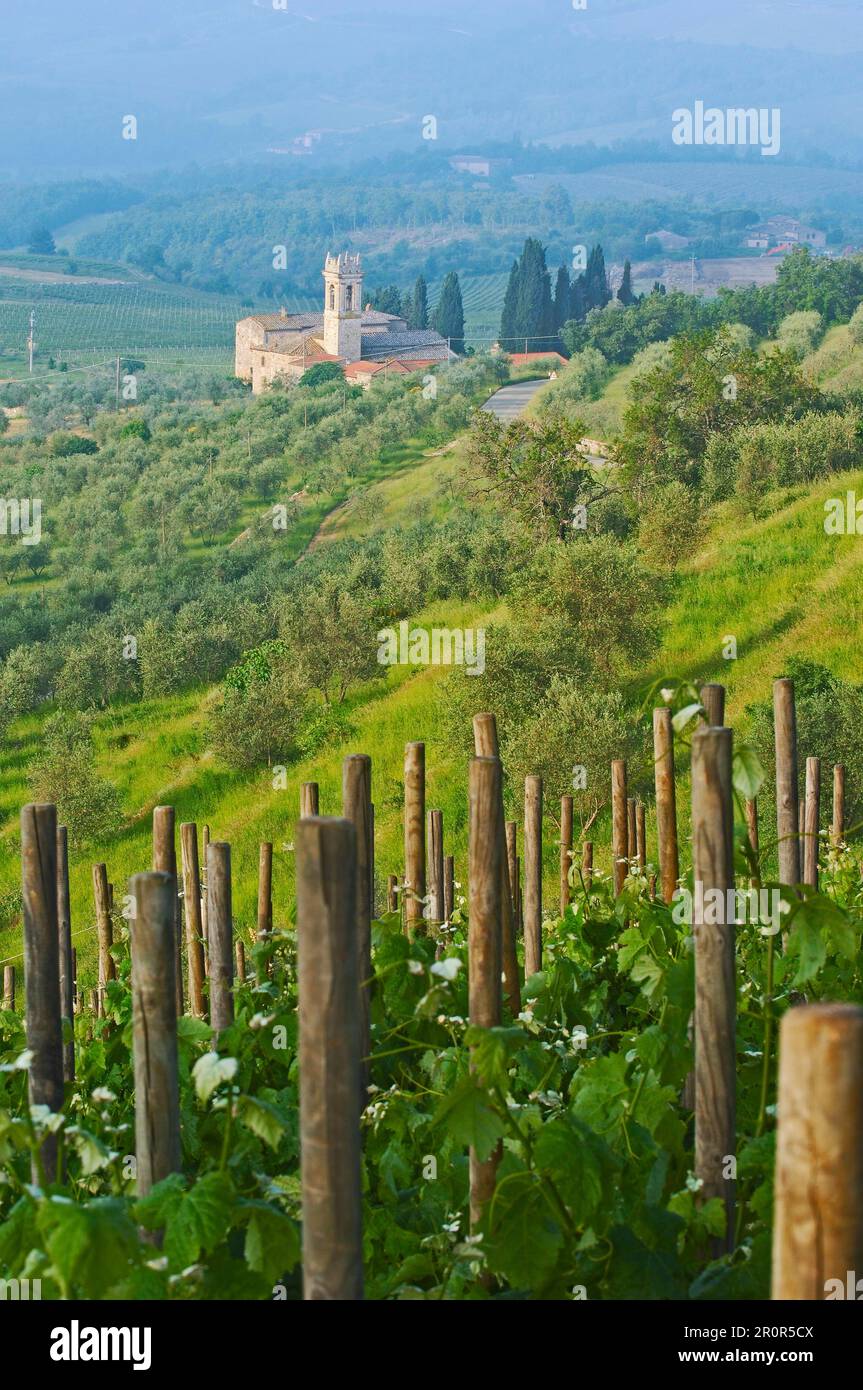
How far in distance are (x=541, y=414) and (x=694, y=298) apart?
27.8 m

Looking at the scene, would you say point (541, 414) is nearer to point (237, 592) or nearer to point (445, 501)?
point (445, 501)

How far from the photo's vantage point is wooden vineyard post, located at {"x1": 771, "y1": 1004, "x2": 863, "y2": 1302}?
130cm

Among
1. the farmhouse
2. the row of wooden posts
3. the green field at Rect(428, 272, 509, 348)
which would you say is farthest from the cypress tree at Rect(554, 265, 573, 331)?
the row of wooden posts

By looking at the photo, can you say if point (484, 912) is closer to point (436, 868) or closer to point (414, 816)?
point (414, 816)

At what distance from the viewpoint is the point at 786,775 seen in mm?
4344

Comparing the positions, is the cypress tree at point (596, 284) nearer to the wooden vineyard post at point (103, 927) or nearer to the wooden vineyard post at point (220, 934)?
the wooden vineyard post at point (103, 927)

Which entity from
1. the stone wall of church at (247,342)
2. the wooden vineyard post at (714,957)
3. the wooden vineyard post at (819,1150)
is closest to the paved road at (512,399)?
the stone wall of church at (247,342)

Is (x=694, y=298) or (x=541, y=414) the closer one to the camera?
(x=541, y=414)

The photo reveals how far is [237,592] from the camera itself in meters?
54.1

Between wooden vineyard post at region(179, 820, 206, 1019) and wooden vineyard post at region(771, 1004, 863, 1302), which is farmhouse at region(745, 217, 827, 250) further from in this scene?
wooden vineyard post at region(771, 1004, 863, 1302)

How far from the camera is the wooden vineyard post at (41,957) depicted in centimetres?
249

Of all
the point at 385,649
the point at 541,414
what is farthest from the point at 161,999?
the point at 541,414

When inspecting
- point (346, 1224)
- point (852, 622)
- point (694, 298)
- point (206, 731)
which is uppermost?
point (694, 298)

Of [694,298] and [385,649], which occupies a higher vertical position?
[694,298]
